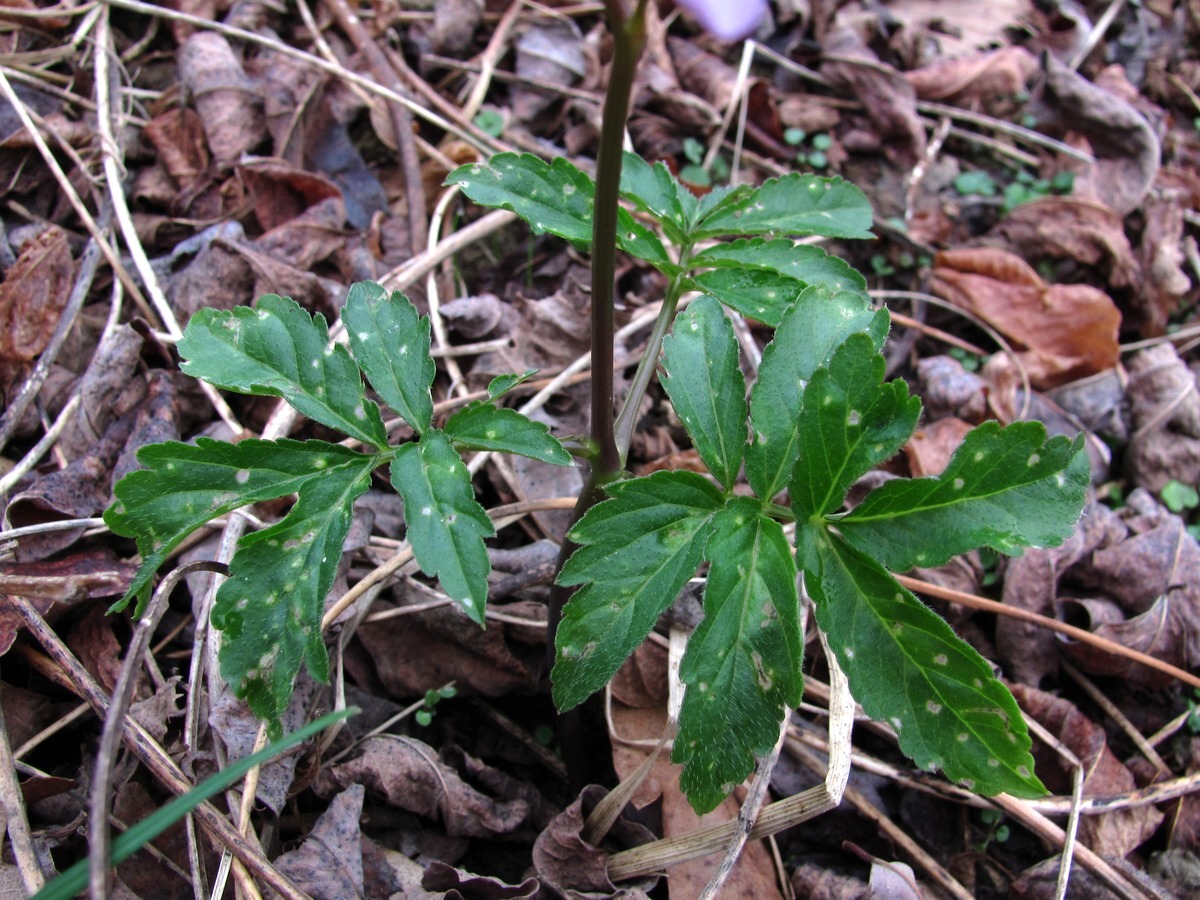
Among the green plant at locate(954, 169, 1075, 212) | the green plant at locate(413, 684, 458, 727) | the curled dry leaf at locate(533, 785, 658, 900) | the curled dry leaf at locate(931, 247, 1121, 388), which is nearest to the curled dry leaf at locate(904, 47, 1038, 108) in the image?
the green plant at locate(954, 169, 1075, 212)

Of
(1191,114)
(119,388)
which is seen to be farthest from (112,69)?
(1191,114)

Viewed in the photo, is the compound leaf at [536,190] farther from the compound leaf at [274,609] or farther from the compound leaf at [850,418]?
the compound leaf at [274,609]

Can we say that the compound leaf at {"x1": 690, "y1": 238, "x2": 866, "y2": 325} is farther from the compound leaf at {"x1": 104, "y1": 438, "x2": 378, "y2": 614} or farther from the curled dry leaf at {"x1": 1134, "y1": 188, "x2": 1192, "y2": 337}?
the curled dry leaf at {"x1": 1134, "y1": 188, "x2": 1192, "y2": 337}

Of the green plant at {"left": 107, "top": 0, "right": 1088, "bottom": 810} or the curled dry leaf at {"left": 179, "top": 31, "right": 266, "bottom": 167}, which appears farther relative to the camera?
the curled dry leaf at {"left": 179, "top": 31, "right": 266, "bottom": 167}

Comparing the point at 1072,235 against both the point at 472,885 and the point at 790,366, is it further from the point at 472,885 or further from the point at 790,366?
the point at 472,885

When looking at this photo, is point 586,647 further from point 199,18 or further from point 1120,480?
point 199,18

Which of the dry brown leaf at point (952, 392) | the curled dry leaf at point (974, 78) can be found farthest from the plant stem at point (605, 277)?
the curled dry leaf at point (974, 78)
